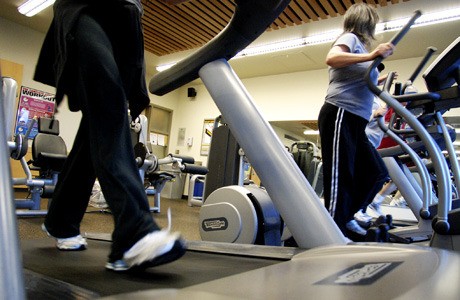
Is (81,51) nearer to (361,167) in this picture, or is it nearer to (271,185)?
(271,185)

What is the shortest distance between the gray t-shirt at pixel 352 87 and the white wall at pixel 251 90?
4.27 metres

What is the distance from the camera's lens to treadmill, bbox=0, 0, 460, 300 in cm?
50

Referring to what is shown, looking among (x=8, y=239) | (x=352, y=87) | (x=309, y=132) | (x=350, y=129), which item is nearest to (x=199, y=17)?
(x=352, y=87)

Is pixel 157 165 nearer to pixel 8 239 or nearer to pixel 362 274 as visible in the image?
pixel 362 274

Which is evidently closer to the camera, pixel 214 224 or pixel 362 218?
pixel 214 224

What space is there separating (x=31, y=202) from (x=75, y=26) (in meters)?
2.63

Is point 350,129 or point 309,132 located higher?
point 309,132

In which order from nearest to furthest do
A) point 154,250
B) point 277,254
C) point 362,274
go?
1. point 362,274
2. point 154,250
3. point 277,254

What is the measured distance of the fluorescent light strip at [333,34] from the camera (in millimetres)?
4374

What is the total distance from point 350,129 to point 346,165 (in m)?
0.20

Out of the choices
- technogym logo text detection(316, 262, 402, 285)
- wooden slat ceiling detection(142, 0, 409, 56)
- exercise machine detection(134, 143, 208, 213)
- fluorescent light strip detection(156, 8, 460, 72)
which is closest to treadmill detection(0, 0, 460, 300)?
technogym logo text detection(316, 262, 402, 285)

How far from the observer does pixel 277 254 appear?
3.52 ft

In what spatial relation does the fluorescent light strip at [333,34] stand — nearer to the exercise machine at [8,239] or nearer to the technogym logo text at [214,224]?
the technogym logo text at [214,224]

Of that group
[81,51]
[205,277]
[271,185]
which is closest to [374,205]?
[271,185]
